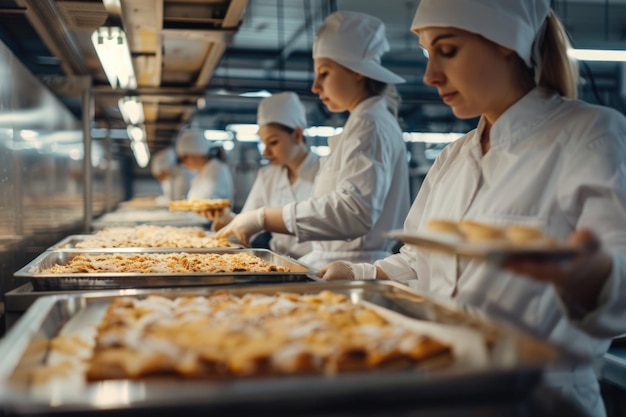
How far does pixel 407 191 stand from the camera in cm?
301

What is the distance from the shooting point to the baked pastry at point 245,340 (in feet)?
2.75

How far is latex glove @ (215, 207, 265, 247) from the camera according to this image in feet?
9.66

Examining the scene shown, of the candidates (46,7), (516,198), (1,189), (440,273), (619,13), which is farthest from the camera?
(619,13)

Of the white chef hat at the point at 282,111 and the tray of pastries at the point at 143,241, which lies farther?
the white chef hat at the point at 282,111

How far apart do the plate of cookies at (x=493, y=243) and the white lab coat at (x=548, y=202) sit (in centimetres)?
32

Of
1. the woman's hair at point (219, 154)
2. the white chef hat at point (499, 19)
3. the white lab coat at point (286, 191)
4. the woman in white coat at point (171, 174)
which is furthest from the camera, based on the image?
the woman in white coat at point (171, 174)

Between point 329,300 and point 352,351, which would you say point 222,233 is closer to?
point 329,300

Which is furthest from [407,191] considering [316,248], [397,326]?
[397,326]

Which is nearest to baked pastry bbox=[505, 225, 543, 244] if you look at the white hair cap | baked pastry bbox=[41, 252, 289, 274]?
baked pastry bbox=[41, 252, 289, 274]

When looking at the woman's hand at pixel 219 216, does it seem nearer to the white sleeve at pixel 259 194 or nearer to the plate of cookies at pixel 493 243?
the white sleeve at pixel 259 194

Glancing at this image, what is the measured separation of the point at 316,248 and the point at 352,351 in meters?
2.29

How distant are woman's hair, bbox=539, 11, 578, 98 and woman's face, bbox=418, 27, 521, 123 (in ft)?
0.28

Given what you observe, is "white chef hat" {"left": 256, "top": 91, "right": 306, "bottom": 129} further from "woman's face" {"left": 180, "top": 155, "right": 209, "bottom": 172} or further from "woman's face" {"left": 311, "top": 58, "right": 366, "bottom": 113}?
"woman's face" {"left": 180, "top": 155, "right": 209, "bottom": 172}

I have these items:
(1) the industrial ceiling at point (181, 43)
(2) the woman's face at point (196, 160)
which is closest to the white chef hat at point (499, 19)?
(1) the industrial ceiling at point (181, 43)
